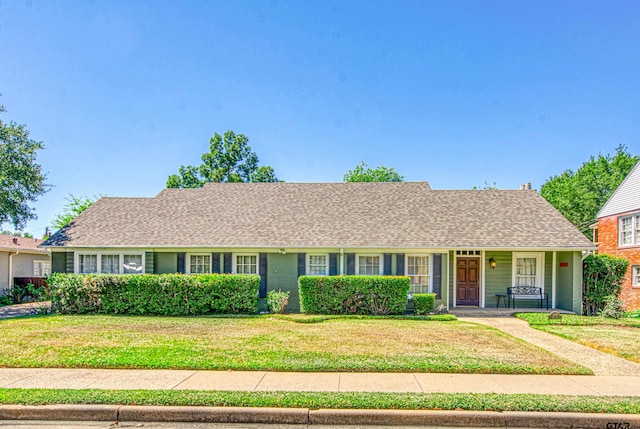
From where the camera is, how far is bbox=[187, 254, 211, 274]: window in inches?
621

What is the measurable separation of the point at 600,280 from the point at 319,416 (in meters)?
14.1

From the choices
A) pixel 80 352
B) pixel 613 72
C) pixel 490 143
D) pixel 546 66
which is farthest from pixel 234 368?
pixel 490 143

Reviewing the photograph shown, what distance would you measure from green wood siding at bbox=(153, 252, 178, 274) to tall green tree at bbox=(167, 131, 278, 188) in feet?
67.0

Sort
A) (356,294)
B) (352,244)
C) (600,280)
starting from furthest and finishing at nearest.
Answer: (352,244) → (600,280) → (356,294)

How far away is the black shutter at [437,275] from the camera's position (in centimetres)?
1500

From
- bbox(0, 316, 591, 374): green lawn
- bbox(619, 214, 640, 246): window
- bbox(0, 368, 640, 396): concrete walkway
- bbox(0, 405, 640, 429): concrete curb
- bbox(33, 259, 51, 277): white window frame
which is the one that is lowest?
Answer: bbox(33, 259, 51, 277): white window frame

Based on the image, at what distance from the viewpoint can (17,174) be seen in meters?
18.7

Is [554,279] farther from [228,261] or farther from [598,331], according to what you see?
[228,261]

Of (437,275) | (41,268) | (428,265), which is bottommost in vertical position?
(41,268)

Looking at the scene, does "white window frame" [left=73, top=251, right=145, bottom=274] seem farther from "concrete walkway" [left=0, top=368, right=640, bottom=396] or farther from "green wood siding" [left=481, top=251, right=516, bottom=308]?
"green wood siding" [left=481, top=251, right=516, bottom=308]

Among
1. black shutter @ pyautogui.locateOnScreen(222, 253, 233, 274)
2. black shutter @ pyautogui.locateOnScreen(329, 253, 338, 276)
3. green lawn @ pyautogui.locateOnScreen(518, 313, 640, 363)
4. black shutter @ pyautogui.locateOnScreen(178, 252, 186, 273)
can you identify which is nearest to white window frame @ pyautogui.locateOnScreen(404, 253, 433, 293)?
black shutter @ pyautogui.locateOnScreen(329, 253, 338, 276)

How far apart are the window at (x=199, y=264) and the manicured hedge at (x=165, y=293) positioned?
5.47 ft

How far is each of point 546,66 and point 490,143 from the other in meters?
9.63

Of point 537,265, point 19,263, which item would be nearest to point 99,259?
point 19,263
